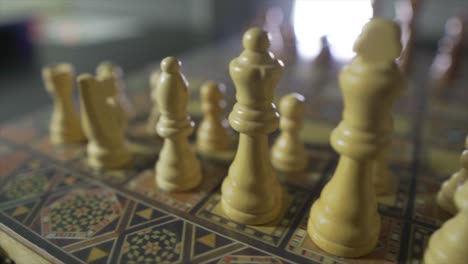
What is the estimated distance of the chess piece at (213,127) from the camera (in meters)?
0.90

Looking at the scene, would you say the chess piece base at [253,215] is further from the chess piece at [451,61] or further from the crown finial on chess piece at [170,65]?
the chess piece at [451,61]

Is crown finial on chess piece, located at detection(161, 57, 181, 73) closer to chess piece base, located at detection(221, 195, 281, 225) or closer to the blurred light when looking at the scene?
chess piece base, located at detection(221, 195, 281, 225)

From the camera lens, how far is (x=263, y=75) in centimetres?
56

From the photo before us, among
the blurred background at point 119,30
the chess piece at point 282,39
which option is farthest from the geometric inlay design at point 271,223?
the blurred background at point 119,30

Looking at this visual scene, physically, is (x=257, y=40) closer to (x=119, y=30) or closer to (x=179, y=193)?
(x=179, y=193)

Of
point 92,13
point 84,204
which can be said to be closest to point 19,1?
point 92,13

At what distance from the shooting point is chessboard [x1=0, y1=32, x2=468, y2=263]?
0.60 meters

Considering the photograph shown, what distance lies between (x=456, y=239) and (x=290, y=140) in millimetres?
405

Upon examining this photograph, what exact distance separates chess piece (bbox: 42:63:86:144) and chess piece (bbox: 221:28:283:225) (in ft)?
1.72

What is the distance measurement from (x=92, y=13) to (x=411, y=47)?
3069 millimetres

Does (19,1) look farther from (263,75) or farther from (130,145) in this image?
(263,75)

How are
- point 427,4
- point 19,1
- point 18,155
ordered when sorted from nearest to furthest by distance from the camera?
point 18,155, point 427,4, point 19,1

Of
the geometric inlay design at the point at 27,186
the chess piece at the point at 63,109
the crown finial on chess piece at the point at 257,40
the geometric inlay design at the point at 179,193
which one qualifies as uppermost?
the crown finial on chess piece at the point at 257,40

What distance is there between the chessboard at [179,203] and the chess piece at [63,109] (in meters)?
0.04
